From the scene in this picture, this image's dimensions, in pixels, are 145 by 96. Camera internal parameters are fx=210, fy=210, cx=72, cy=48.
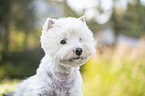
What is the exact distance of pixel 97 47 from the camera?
9805 millimetres

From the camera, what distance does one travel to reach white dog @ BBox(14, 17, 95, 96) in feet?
8.59

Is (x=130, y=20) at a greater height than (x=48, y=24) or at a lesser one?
greater

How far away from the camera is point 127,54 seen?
649 cm

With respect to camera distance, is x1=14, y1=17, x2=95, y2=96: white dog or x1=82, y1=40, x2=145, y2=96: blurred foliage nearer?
x1=14, y1=17, x2=95, y2=96: white dog

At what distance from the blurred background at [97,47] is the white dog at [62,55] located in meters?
2.02

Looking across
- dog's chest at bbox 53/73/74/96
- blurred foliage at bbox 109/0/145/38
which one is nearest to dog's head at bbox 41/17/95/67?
dog's chest at bbox 53/73/74/96

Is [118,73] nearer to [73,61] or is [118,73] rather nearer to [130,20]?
[73,61]

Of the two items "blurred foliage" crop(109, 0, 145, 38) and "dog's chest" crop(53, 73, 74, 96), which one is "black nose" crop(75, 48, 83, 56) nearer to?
"dog's chest" crop(53, 73, 74, 96)

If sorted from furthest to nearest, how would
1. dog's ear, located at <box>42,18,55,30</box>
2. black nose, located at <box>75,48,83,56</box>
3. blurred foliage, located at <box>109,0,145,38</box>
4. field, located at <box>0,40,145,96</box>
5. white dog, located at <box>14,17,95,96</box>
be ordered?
blurred foliage, located at <box>109,0,145,38</box> → field, located at <box>0,40,145,96</box> → dog's ear, located at <box>42,18,55,30</box> → white dog, located at <box>14,17,95,96</box> → black nose, located at <box>75,48,83,56</box>

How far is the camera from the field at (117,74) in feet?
17.6

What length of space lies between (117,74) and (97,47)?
12.7 feet

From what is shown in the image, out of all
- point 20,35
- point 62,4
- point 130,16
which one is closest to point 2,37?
point 20,35

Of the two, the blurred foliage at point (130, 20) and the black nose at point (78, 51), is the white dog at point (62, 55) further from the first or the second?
Result: the blurred foliage at point (130, 20)

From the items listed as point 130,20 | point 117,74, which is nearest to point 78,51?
point 117,74
